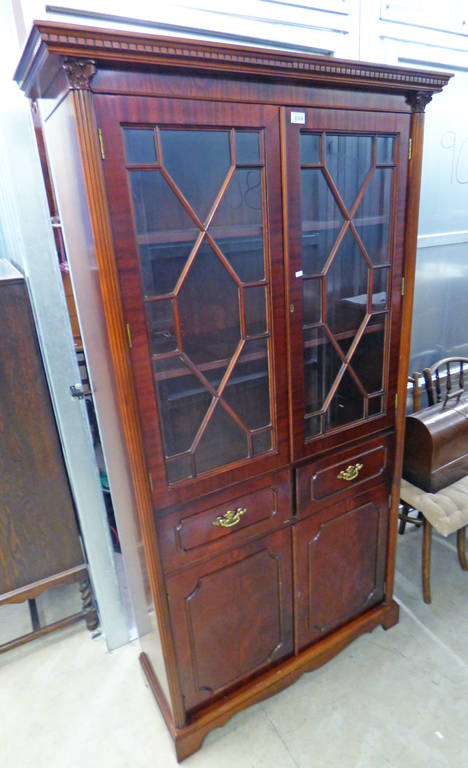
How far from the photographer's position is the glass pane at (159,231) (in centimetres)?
99

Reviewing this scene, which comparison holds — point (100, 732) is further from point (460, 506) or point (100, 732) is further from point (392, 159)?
point (392, 159)

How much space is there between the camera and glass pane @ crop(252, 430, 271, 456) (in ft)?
4.25

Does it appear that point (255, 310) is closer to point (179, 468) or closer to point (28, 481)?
point (179, 468)

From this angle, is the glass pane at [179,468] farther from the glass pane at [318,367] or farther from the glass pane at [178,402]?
the glass pane at [318,367]

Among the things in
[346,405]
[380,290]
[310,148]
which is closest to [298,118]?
[310,148]

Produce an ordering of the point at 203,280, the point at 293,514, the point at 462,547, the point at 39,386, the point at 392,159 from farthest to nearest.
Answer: the point at 462,547 → the point at 39,386 → the point at 293,514 → the point at 392,159 → the point at 203,280

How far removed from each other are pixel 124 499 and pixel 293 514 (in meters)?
0.54

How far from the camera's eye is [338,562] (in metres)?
1.60

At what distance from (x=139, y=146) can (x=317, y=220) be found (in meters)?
0.51

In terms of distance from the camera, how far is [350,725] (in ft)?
4.91

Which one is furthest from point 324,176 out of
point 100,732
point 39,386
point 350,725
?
point 100,732

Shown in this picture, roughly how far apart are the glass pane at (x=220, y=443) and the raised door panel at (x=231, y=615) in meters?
0.29

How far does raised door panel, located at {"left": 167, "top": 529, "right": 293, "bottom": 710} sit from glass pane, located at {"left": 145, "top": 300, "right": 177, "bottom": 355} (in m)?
0.63

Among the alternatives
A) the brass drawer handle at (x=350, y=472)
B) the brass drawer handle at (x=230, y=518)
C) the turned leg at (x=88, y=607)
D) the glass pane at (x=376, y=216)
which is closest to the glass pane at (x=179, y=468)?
the brass drawer handle at (x=230, y=518)
